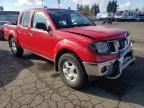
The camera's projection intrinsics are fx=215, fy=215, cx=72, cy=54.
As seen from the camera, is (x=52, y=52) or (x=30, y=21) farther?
(x=30, y=21)

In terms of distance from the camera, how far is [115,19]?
46.1 meters

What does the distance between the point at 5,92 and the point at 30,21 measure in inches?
99.9

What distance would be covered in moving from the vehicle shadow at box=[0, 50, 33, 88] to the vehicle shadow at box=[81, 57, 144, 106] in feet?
7.32

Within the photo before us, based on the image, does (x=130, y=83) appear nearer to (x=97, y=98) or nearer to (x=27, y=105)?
(x=97, y=98)

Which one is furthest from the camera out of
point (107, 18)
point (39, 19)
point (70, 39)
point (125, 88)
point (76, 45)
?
point (107, 18)

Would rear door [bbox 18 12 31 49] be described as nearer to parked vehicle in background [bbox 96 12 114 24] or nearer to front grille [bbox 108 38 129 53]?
front grille [bbox 108 38 129 53]

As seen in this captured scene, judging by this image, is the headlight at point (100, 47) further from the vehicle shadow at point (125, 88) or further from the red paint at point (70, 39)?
the vehicle shadow at point (125, 88)

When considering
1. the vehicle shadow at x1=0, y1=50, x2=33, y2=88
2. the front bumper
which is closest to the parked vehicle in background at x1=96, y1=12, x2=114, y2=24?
the vehicle shadow at x1=0, y1=50, x2=33, y2=88

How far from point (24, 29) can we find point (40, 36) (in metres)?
1.29

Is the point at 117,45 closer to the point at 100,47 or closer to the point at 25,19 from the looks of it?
the point at 100,47

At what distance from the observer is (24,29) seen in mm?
7047

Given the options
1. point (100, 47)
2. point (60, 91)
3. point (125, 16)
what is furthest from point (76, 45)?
point (125, 16)

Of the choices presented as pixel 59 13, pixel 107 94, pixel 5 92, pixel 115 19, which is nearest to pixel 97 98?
pixel 107 94

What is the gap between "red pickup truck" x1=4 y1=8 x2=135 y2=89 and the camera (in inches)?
175
